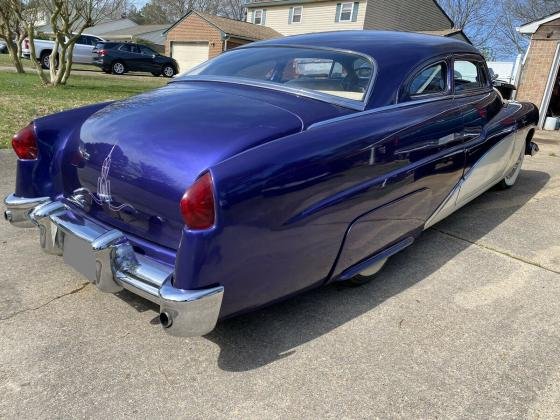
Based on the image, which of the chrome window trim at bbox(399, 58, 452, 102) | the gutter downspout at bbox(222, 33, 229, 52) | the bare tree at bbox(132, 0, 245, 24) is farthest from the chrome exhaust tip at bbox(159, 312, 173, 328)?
the bare tree at bbox(132, 0, 245, 24)

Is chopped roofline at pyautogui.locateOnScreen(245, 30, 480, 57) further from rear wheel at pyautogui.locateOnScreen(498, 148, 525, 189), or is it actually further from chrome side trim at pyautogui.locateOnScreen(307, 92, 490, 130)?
rear wheel at pyautogui.locateOnScreen(498, 148, 525, 189)

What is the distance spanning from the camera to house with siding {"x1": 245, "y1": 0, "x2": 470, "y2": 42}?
25.2m

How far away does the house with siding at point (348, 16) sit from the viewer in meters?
25.2

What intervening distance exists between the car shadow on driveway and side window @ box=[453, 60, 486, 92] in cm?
128

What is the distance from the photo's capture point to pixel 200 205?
1.86 meters

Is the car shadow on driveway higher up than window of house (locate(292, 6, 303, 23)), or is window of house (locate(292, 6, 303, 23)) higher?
window of house (locate(292, 6, 303, 23))

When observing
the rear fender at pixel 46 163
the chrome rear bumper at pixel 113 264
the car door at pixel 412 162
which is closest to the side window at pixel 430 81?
the car door at pixel 412 162

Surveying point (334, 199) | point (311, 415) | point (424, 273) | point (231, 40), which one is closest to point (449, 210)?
point (424, 273)

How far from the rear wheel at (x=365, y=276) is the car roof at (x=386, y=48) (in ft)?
3.15

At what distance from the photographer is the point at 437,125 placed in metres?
2.99

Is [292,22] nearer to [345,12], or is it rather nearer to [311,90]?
[345,12]

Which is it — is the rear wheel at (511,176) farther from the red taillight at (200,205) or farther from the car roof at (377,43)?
the red taillight at (200,205)

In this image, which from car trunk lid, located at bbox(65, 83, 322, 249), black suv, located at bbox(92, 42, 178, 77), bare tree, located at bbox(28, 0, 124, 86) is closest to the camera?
car trunk lid, located at bbox(65, 83, 322, 249)

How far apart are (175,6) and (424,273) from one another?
6243cm
